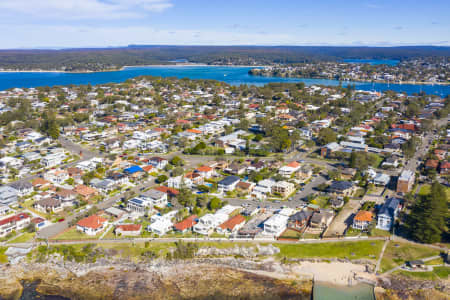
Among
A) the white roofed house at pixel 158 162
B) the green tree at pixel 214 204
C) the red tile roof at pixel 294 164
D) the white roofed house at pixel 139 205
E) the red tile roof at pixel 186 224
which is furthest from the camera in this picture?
the white roofed house at pixel 158 162

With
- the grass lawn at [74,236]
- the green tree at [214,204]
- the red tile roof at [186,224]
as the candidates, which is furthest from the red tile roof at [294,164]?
the grass lawn at [74,236]

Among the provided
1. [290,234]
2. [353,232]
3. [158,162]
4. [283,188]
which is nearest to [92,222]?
[158,162]

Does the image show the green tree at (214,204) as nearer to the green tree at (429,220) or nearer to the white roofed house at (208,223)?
the white roofed house at (208,223)

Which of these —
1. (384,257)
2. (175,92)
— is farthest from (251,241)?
(175,92)

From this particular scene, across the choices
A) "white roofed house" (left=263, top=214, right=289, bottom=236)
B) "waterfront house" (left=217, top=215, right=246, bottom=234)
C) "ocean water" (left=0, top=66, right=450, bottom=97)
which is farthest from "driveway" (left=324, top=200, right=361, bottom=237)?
"ocean water" (left=0, top=66, right=450, bottom=97)

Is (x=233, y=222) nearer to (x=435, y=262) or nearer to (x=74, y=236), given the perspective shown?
(x=74, y=236)

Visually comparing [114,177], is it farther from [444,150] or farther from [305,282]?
[444,150]
